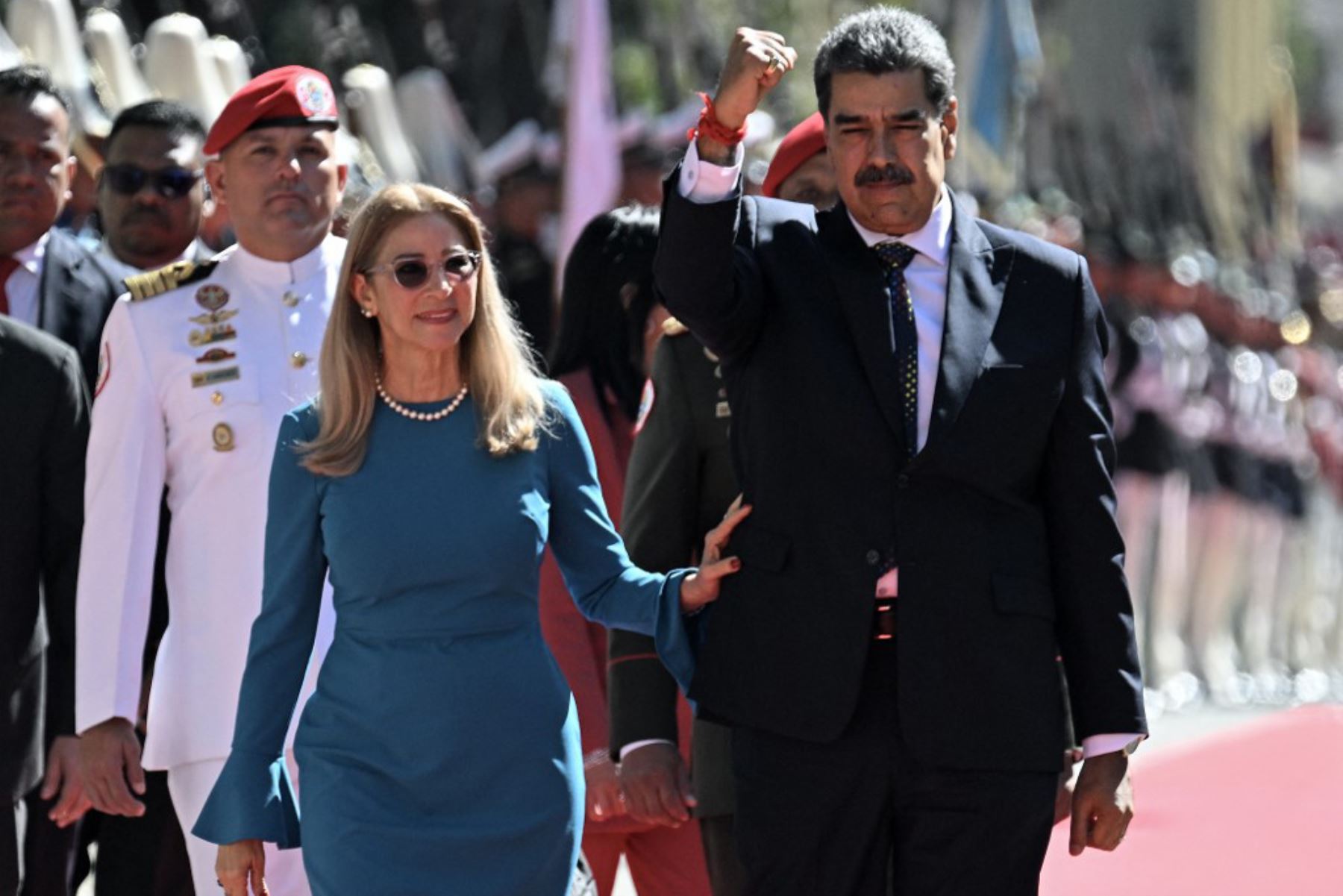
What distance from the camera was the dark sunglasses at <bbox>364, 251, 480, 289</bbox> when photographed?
462cm

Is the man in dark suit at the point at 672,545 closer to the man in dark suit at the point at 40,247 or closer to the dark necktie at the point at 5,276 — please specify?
the man in dark suit at the point at 40,247

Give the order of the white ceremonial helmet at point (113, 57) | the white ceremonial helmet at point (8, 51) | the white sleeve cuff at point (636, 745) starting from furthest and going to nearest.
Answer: the white ceremonial helmet at point (113, 57) → the white ceremonial helmet at point (8, 51) → the white sleeve cuff at point (636, 745)

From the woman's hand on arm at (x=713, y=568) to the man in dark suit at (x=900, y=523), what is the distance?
0.07 ft

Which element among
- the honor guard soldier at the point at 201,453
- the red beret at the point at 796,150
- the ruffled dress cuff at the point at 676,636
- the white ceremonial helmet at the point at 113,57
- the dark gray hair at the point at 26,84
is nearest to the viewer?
the ruffled dress cuff at the point at 676,636

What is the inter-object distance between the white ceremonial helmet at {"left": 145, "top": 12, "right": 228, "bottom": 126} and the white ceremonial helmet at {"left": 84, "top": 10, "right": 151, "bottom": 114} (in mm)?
71

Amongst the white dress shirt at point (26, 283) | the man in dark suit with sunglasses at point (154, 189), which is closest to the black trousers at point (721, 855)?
the white dress shirt at point (26, 283)

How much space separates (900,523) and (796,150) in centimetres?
165

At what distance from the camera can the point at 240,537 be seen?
5512 millimetres

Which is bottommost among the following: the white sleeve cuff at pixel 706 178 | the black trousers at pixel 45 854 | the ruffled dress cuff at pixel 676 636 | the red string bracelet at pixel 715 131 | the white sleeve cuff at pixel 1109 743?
the black trousers at pixel 45 854

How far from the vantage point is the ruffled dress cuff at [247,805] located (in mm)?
4469

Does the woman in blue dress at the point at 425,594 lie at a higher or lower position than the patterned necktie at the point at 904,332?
lower

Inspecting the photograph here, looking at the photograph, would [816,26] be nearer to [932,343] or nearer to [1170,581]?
[1170,581]

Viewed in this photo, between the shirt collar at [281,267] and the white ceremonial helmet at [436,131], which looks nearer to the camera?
the shirt collar at [281,267]

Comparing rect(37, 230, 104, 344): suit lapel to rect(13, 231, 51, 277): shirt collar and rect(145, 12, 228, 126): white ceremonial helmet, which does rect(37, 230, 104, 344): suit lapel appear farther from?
rect(145, 12, 228, 126): white ceremonial helmet
